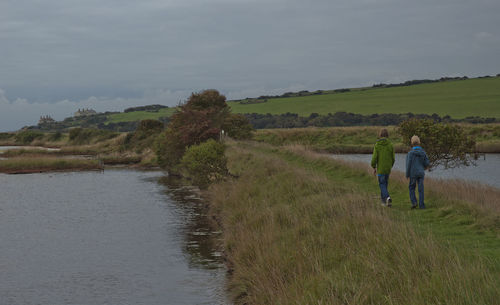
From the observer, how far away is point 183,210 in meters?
27.0

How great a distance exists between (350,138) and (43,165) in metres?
44.2

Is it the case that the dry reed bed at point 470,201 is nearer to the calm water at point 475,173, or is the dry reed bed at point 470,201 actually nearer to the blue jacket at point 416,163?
the blue jacket at point 416,163

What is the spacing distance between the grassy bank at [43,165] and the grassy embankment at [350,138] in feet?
79.8

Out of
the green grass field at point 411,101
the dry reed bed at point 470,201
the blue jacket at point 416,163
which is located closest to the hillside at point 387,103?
the green grass field at point 411,101

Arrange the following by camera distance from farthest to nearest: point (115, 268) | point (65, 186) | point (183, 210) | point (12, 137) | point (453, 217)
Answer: point (12, 137) → point (65, 186) → point (183, 210) → point (115, 268) → point (453, 217)

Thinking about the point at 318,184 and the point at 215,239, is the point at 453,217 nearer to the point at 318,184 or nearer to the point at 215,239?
the point at 318,184

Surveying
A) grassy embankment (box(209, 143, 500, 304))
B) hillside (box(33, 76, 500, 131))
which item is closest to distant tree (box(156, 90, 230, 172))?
grassy embankment (box(209, 143, 500, 304))

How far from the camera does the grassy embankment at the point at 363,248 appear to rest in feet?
21.5

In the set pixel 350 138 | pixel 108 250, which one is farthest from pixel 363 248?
pixel 350 138

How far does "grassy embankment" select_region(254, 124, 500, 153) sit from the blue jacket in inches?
1854

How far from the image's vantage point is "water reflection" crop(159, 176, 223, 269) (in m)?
16.1

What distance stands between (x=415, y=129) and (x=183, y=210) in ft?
44.8

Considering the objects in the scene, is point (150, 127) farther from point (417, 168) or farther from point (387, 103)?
point (417, 168)

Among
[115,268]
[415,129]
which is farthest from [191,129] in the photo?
[115,268]
